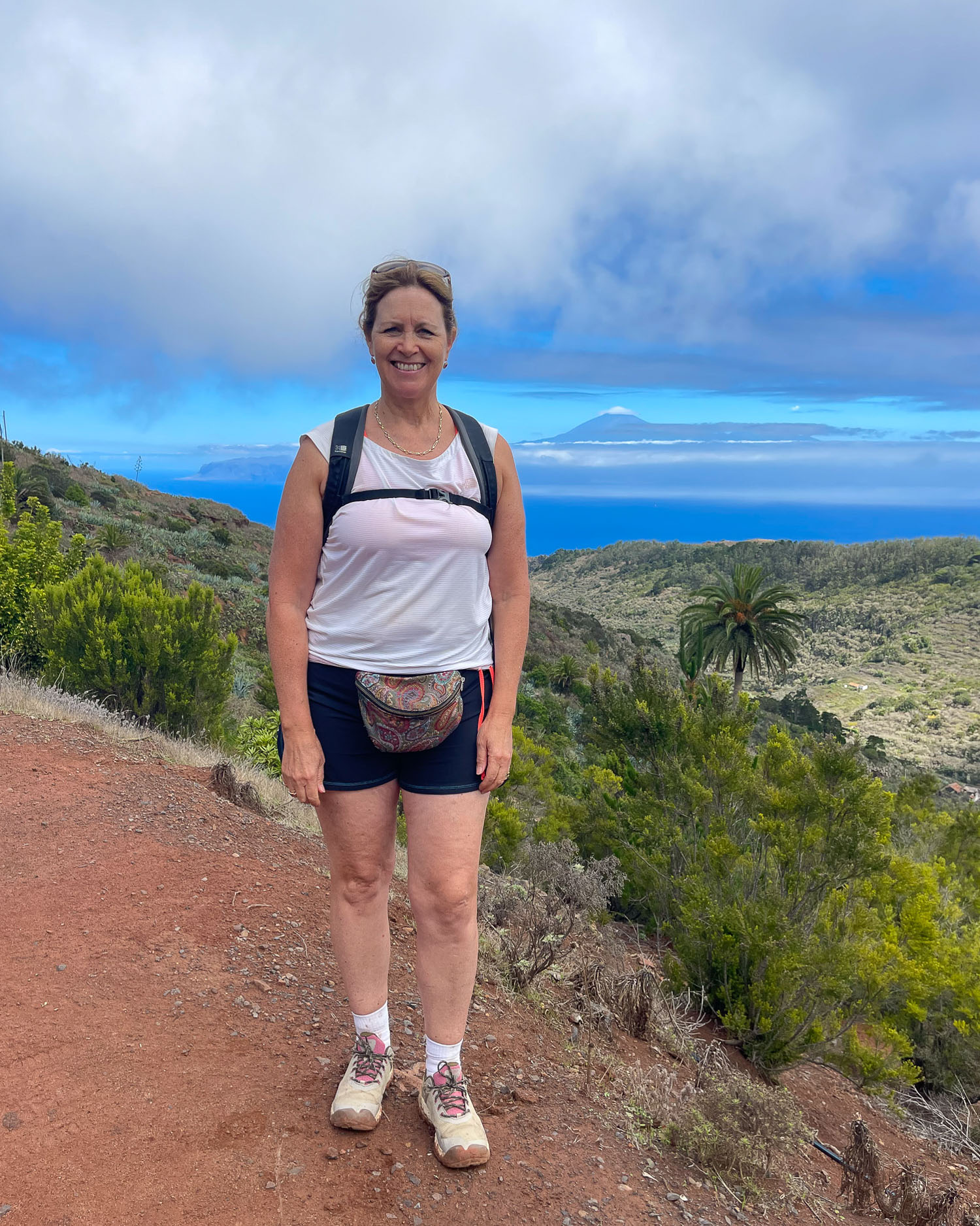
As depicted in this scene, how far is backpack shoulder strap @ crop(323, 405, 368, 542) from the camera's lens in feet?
6.27

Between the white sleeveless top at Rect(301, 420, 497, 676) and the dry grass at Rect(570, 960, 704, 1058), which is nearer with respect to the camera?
the white sleeveless top at Rect(301, 420, 497, 676)

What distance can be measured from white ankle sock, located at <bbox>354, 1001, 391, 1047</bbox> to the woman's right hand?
2.35 feet

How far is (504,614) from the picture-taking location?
85.2 inches

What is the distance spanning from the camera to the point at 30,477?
74.0ft

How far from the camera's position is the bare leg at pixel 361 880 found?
2.06 meters

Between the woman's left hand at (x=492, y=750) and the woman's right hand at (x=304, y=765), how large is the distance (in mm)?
395

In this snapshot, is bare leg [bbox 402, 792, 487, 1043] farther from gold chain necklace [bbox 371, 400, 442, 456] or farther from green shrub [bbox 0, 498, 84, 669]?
green shrub [bbox 0, 498, 84, 669]

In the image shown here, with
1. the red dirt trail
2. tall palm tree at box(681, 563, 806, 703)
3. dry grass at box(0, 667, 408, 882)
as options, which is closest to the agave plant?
dry grass at box(0, 667, 408, 882)

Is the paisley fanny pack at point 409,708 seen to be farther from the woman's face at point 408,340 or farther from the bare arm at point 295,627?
the woman's face at point 408,340

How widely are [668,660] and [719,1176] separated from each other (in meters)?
44.3

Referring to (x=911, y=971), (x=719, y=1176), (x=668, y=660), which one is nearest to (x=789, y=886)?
(x=911, y=971)

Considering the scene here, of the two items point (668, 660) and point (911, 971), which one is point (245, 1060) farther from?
point (668, 660)

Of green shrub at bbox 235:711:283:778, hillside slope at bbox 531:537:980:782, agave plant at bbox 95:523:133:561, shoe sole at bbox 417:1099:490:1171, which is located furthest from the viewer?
hillside slope at bbox 531:537:980:782

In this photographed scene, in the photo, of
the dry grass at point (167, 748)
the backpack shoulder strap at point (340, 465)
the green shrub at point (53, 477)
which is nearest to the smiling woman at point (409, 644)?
the backpack shoulder strap at point (340, 465)
